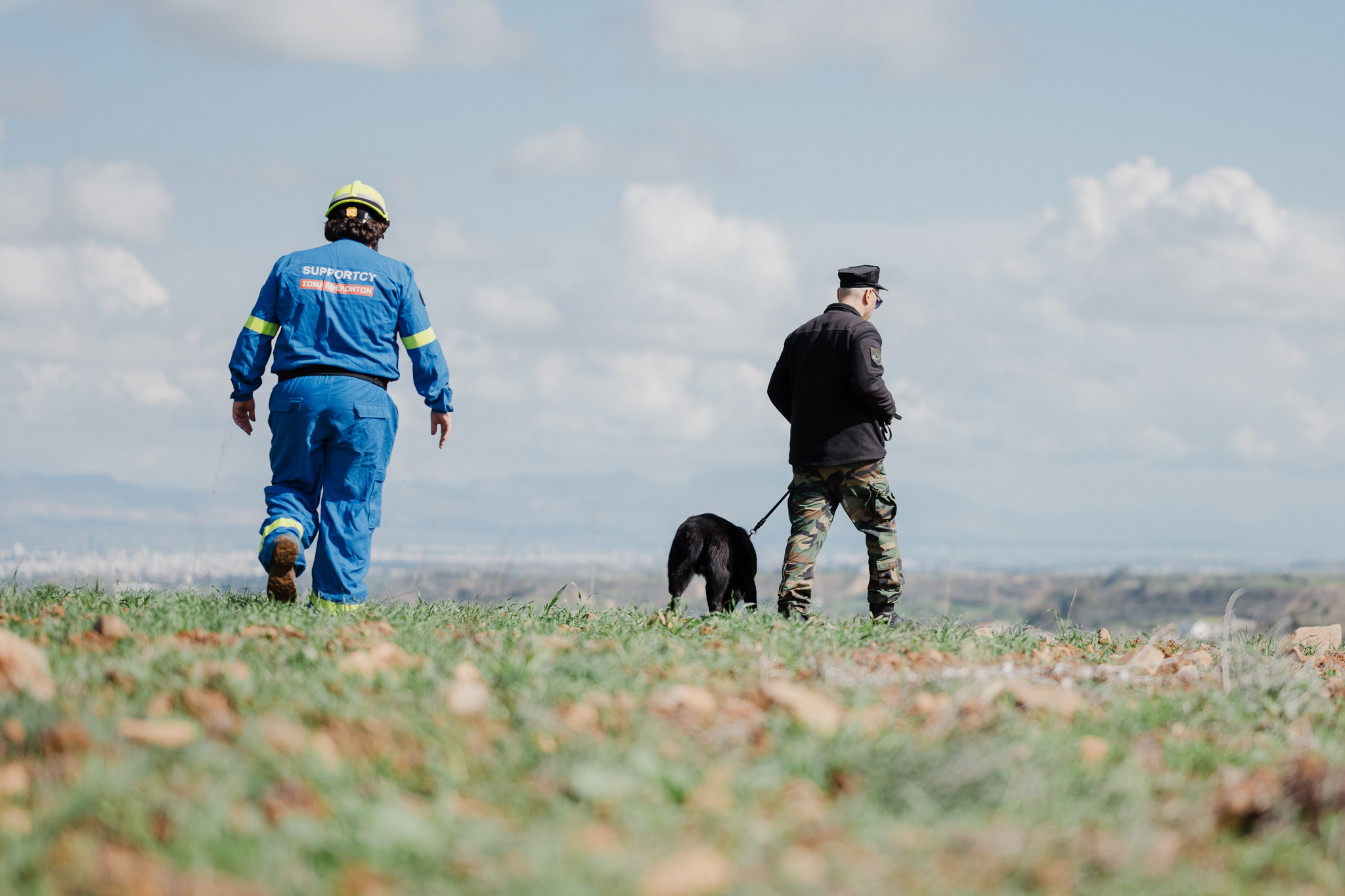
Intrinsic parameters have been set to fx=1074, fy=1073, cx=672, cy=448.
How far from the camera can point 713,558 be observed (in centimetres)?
780

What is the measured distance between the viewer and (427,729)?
109 inches

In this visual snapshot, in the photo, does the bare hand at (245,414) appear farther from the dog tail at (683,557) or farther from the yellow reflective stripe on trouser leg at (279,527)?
the dog tail at (683,557)

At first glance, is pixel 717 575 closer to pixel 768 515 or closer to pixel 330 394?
pixel 768 515

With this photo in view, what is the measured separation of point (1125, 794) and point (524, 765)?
1473 millimetres

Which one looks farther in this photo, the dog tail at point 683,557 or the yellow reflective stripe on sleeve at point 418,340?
the dog tail at point 683,557

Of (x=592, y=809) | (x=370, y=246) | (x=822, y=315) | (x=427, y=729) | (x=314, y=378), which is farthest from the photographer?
(x=822, y=315)

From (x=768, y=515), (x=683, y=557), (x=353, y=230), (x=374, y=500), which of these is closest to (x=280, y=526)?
(x=374, y=500)

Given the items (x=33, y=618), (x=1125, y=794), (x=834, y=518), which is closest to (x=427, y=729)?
(x=1125, y=794)

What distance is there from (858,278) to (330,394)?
3631 mm

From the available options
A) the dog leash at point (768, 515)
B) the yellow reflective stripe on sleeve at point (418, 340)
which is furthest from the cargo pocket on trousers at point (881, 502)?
the yellow reflective stripe on sleeve at point (418, 340)

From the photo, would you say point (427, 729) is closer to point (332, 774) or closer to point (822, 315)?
point (332, 774)

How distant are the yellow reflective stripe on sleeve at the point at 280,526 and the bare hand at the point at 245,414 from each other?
37.6 inches

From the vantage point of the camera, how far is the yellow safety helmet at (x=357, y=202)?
6719 millimetres

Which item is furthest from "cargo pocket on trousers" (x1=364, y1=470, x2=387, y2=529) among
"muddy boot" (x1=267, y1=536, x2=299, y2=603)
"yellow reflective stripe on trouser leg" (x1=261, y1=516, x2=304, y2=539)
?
"muddy boot" (x1=267, y1=536, x2=299, y2=603)
